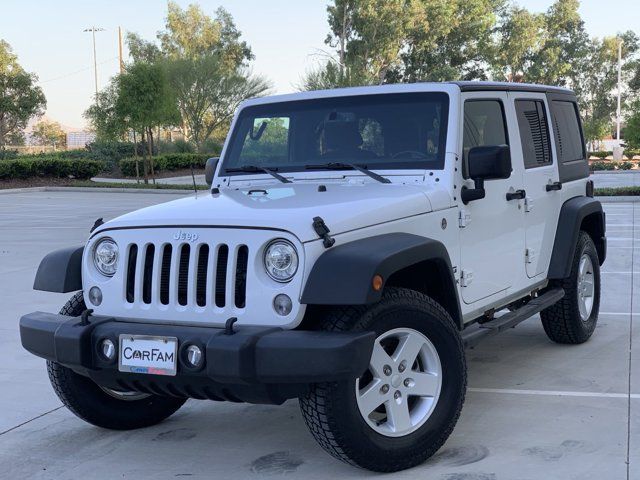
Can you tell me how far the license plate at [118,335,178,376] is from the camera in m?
4.03

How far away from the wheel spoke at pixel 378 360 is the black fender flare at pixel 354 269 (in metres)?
0.34

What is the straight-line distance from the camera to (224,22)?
80.8m

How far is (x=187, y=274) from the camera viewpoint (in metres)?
4.19

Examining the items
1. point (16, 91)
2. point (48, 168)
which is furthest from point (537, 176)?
point (16, 91)

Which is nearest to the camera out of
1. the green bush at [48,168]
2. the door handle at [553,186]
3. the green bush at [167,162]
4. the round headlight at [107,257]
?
the round headlight at [107,257]

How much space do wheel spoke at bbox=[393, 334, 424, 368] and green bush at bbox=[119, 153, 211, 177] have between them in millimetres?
33167

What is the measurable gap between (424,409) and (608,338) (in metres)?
3.25

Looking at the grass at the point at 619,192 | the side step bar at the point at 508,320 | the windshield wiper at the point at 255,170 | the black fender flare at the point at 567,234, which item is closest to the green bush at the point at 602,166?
the grass at the point at 619,192

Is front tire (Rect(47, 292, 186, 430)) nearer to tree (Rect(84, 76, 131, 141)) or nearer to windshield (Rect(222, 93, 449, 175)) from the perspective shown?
windshield (Rect(222, 93, 449, 175))

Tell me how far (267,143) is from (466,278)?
1.52 metres

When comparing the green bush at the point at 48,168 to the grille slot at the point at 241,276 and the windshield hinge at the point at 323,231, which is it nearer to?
the grille slot at the point at 241,276

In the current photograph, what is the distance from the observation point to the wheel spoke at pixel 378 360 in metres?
4.13

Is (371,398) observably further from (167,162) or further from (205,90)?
(205,90)

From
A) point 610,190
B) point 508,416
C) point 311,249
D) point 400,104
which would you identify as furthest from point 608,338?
point 610,190
